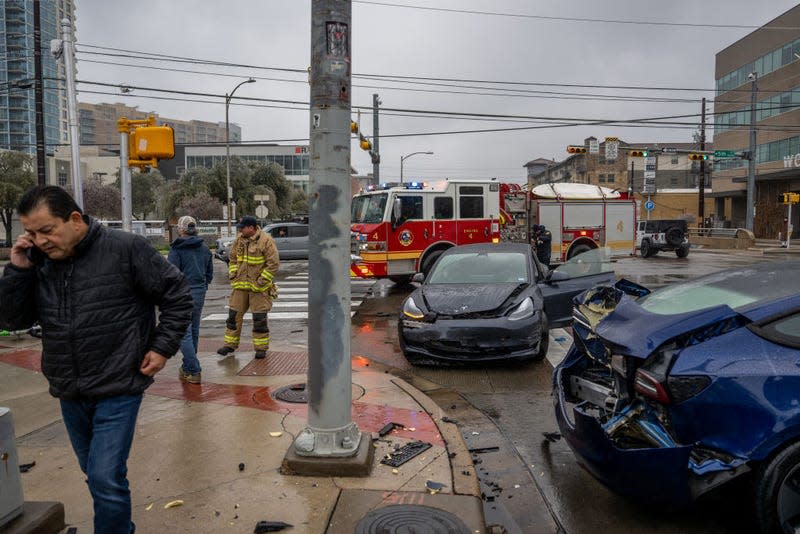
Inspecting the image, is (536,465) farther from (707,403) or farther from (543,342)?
(543,342)

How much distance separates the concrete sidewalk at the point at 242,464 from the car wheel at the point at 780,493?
1439 millimetres

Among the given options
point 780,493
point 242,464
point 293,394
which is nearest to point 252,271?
point 293,394

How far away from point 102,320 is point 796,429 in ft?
11.0

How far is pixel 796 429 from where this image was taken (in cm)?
296

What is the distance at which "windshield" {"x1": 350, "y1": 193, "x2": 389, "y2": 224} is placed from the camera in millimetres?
14914

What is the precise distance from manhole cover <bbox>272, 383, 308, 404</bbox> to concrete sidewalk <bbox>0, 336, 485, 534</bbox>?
0.10 meters

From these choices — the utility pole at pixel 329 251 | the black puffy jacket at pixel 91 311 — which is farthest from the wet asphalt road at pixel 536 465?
the black puffy jacket at pixel 91 311

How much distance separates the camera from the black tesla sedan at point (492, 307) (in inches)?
273

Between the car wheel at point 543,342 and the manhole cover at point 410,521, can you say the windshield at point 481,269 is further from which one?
the manhole cover at point 410,521

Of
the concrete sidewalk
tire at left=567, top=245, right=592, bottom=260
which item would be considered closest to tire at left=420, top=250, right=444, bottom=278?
tire at left=567, top=245, right=592, bottom=260

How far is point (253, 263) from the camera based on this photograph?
7.37 metres

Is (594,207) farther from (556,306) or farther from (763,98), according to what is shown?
(763,98)

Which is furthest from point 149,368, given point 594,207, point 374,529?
point 594,207

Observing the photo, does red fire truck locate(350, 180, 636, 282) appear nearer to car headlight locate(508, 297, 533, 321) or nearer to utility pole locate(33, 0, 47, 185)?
car headlight locate(508, 297, 533, 321)
